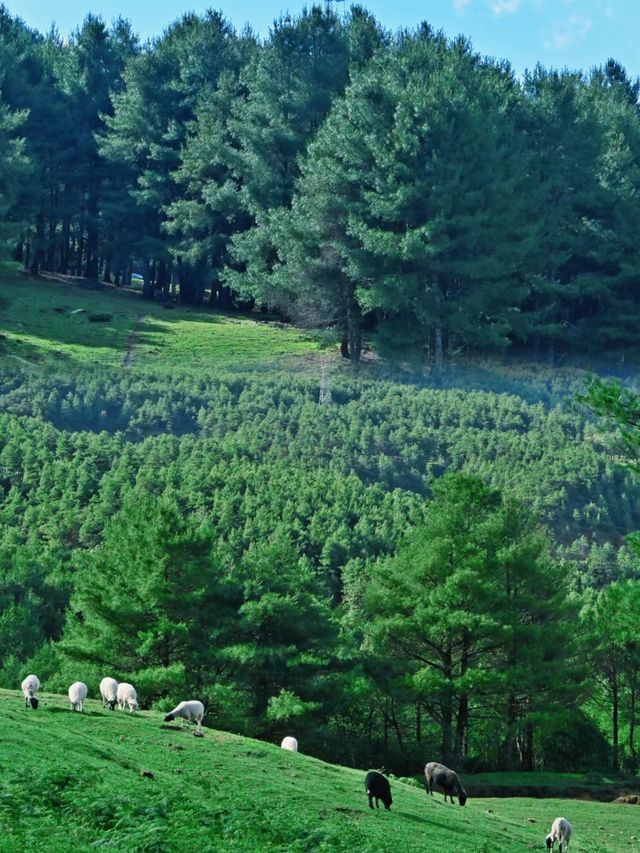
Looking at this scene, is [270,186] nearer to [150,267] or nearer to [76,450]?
[150,267]

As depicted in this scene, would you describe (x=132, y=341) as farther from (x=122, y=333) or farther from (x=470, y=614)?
(x=470, y=614)

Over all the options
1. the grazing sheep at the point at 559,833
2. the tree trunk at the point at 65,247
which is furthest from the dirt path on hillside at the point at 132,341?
the grazing sheep at the point at 559,833

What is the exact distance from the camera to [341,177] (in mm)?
A: 69688

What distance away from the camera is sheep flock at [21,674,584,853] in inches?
790

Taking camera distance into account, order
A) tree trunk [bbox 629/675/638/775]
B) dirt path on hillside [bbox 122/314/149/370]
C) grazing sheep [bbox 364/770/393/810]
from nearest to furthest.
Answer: grazing sheep [bbox 364/770/393/810]
tree trunk [bbox 629/675/638/775]
dirt path on hillside [bbox 122/314/149/370]

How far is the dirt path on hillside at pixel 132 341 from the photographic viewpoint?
214ft

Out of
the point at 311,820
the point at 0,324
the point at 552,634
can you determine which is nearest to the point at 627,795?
the point at 552,634

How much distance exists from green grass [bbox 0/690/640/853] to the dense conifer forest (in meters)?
5.70

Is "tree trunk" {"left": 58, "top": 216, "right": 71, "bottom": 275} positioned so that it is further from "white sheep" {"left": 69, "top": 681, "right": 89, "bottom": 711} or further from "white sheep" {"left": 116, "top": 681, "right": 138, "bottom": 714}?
"white sheep" {"left": 69, "top": 681, "right": 89, "bottom": 711}

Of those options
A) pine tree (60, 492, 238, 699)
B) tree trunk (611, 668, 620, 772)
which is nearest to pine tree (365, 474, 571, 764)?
tree trunk (611, 668, 620, 772)

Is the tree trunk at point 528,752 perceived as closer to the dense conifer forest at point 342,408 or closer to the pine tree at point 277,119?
the dense conifer forest at point 342,408

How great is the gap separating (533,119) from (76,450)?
40.8 meters

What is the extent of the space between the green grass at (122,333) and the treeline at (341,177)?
10.00ft

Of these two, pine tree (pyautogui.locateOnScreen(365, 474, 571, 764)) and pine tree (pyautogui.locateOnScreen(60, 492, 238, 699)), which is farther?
pine tree (pyautogui.locateOnScreen(365, 474, 571, 764))
